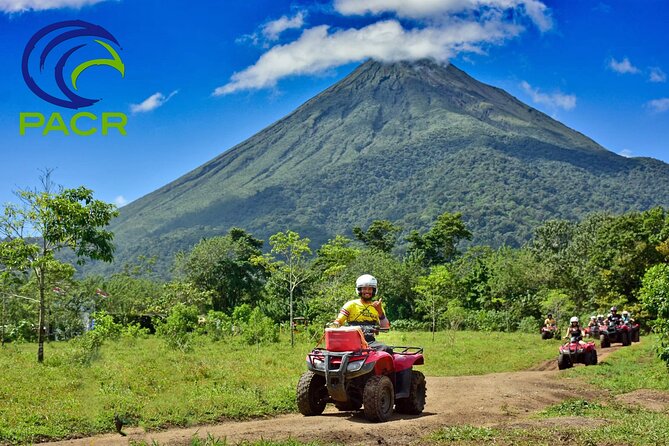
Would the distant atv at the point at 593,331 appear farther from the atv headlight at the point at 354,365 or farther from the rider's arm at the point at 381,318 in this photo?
the atv headlight at the point at 354,365

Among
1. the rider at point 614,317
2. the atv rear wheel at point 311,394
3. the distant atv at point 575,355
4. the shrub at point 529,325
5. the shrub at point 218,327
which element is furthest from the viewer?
the shrub at point 529,325

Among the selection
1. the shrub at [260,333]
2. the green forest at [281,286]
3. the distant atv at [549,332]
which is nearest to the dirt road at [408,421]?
the green forest at [281,286]

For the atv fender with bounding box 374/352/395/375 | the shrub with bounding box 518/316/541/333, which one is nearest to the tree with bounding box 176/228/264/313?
the shrub with bounding box 518/316/541/333

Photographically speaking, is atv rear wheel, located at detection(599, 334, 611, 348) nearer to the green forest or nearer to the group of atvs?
the group of atvs

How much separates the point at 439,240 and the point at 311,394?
60.6m

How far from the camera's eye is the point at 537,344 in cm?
2730

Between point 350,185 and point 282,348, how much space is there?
571ft

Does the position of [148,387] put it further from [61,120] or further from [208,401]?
[61,120]

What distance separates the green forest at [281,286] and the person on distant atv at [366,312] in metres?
7.92

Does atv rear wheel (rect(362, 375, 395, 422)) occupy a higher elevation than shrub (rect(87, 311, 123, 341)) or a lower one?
lower

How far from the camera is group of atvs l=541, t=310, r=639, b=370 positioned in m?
19.5

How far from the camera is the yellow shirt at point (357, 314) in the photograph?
1058 centimetres

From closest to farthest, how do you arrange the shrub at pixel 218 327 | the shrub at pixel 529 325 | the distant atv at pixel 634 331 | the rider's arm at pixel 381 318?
the rider's arm at pixel 381 318 < the distant atv at pixel 634 331 < the shrub at pixel 218 327 < the shrub at pixel 529 325

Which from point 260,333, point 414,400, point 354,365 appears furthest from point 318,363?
point 260,333
